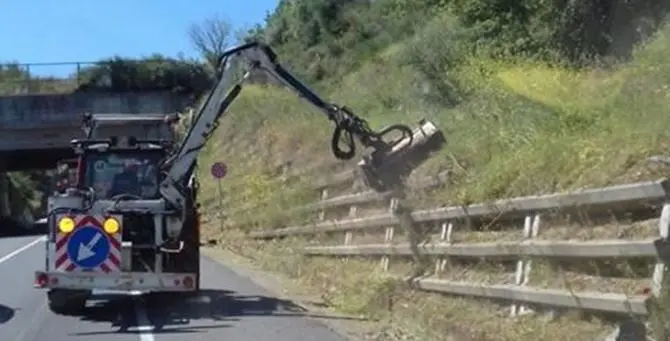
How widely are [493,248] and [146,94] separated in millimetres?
52007

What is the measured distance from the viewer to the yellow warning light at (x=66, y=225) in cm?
1820

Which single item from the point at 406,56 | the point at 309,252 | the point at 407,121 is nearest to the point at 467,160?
the point at 407,121

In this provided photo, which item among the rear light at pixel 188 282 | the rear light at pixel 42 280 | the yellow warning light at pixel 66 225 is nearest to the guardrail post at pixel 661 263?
the rear light at pixel 188 282

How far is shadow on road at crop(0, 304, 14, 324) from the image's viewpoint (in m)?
18.3

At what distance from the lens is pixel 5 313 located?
1898 cm

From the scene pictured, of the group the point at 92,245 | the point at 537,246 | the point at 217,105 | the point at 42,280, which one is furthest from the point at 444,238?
the point at 42,280

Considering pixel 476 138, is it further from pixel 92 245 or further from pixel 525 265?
pixel 92 245

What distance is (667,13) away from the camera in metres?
25.1

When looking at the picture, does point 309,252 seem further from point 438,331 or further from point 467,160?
point 438,331

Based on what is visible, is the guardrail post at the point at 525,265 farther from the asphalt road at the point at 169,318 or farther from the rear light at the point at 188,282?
the rear light at the point at 188,282

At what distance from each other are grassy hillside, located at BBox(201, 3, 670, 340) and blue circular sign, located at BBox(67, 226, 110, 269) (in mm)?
3549

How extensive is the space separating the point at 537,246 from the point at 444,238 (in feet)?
11.7

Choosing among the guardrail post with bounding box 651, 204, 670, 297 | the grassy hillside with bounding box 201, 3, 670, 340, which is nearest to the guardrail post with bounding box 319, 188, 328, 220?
the grassy hillside with bounding box 201, 3, 670, 340

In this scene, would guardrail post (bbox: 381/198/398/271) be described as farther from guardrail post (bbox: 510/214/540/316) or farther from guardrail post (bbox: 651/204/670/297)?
guardrail post (bbox: 651/204/670/297)
